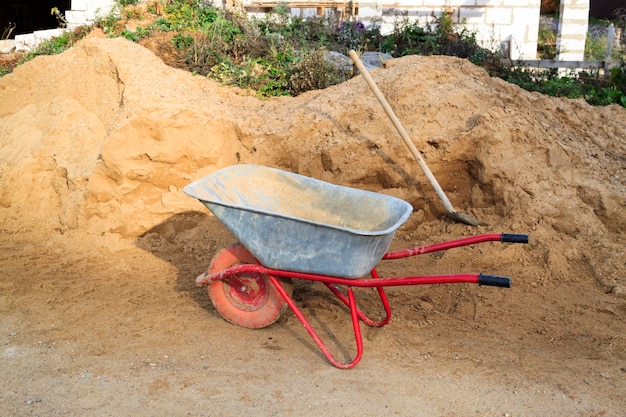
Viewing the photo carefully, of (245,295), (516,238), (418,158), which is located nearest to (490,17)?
(418,158)

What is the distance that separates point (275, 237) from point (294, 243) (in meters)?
0.12

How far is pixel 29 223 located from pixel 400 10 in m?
7.51

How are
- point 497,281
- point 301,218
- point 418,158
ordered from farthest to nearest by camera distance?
point 418,158 → point 301,218 → point 497,281

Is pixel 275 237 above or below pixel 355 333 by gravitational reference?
above

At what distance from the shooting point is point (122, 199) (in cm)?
578

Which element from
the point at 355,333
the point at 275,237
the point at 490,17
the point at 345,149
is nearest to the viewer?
the point at 355,333

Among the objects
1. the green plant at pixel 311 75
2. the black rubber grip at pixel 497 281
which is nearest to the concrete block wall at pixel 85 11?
the green plant at pixel 311 75

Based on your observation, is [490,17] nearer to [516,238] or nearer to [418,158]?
[418,158]

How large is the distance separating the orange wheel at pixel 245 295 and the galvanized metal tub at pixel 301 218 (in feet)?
0.95

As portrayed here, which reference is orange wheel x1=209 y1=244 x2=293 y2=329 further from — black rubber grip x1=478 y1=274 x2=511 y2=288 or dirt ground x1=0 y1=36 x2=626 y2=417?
black rubber grip x1=478 y1=274 x2=511 y2=288

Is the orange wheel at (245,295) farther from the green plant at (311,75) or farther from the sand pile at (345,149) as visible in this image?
the green plant at (311,75)

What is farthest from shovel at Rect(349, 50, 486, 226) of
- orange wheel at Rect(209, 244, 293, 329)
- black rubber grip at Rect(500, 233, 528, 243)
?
orange wheel at Rect(209, 244, 293, 329)

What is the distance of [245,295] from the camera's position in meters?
4.32

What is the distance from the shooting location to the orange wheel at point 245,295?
4.23 metres
